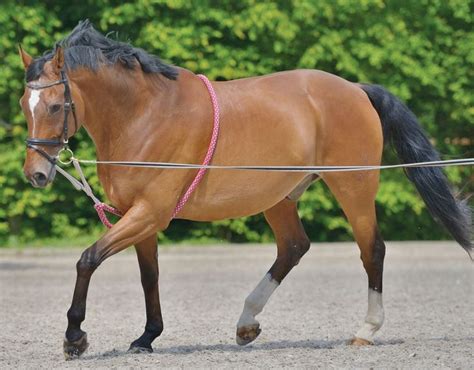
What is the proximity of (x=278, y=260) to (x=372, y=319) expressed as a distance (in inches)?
30.8

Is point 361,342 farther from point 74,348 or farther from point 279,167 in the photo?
point 74,348

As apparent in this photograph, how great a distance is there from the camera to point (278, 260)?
7949mm

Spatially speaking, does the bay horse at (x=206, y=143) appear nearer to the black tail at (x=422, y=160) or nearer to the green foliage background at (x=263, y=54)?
the black tail at (x=422, y=160)

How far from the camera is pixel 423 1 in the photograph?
1552cm

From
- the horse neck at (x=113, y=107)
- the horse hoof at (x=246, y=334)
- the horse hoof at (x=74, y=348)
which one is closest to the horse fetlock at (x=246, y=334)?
Result: the horse hoof at (x=246, y=334)

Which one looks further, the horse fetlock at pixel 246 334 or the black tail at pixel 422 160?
the black tail at pixel 422 160

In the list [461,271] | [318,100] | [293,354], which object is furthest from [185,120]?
[461,271]

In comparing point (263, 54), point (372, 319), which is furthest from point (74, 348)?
point (263, 54)

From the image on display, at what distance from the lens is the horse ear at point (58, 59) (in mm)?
6777

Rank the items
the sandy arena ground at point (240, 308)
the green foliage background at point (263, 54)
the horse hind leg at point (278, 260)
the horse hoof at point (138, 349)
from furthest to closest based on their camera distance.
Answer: the green foliage background at point (263, 54) → the horse hind leg at point (278, 260) → the horse hoof at point (138, 349) → the sandy arena ground at point (240, 308)

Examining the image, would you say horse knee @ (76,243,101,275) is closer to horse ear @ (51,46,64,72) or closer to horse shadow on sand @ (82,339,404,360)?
horse shadow on sand @ (82,339,404,360)

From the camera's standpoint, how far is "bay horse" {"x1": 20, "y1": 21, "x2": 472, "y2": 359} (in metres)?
6.79

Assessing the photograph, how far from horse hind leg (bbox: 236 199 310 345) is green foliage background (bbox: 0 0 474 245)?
22.3 ft

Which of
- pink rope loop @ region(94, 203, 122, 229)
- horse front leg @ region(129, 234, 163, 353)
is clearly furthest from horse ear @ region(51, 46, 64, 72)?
horse front leg @ region(129, 234, 163, 353)
